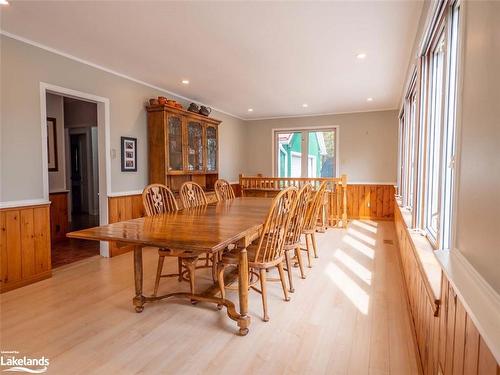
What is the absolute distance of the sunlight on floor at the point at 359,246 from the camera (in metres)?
4.02

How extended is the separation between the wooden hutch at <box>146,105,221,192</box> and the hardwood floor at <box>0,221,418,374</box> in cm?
178

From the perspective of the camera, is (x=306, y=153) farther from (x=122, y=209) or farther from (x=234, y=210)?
(x=234, y=210)

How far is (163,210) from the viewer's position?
3006 millimetres

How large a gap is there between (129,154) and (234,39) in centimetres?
218

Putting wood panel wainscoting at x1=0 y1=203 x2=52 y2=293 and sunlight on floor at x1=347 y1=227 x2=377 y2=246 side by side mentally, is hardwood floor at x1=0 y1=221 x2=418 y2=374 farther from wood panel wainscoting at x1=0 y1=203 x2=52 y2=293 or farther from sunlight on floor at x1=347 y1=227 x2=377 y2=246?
sunlight on floor at x1=347 y1=227 x2=377 y2=246

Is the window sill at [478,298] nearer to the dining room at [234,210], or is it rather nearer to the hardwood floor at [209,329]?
the dining room at [234,210]

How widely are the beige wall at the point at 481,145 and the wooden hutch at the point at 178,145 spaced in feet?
12.7

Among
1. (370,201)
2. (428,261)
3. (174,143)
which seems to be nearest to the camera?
(428,261)

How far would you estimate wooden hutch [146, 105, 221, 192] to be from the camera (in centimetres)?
444

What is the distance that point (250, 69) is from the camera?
12.8 ft

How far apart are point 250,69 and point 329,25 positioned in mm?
1384

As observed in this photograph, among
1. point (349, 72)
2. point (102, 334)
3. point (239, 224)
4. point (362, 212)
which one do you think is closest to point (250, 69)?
point (349, 72)

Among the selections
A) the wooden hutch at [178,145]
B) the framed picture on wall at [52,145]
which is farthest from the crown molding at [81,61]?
the framed picture on wall at [52,145]

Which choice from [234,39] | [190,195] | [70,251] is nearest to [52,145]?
[70,251]
